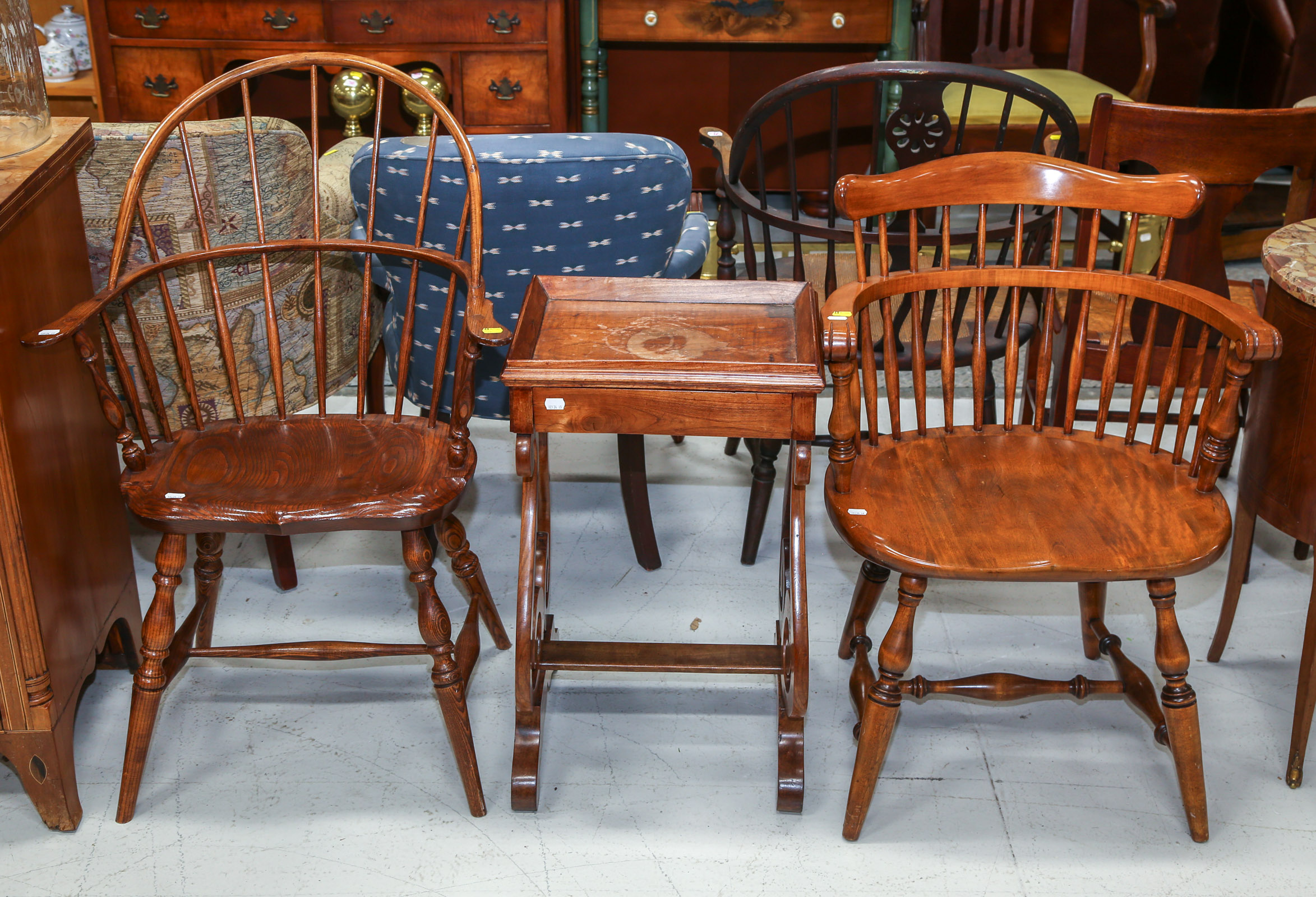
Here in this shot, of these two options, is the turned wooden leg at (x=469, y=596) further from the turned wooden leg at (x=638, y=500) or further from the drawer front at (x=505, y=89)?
the drawer front at (x=505, y=89)

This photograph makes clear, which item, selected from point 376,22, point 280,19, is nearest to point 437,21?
point 376,22

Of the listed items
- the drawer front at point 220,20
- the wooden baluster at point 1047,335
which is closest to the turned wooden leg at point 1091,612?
the wooden baluster at point 1047,335

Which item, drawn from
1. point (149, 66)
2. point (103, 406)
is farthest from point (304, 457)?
point (149, 66)

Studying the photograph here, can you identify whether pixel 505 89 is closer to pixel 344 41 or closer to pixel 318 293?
pixel 344 41

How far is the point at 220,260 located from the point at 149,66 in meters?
2.25

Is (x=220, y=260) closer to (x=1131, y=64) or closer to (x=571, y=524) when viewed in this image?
(x=571, y=524)

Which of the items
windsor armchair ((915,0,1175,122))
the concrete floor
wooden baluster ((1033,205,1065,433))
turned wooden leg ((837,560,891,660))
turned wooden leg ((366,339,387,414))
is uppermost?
windsor armchair ((915,0,1175,122))

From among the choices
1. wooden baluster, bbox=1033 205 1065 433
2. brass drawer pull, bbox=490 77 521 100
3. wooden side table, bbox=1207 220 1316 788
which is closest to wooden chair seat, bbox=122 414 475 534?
wooden baluster, bbox=1033 205 1065 433

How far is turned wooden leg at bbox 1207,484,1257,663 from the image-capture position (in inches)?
79.8

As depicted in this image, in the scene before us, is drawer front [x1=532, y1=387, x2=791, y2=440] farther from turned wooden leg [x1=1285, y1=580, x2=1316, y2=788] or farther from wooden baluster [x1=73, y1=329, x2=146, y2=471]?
turned wooden leg [x1=1285, y1=580, x2=1316, y2=788]

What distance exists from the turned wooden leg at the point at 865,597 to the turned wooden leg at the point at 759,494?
0.40 m

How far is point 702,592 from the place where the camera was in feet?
7.84

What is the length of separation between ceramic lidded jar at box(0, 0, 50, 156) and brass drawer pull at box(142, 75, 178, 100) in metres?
2.21

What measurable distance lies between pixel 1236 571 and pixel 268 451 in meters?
1.70
